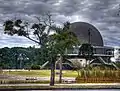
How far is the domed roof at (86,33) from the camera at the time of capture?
117 m

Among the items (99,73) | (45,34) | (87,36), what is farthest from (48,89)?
(87,36)

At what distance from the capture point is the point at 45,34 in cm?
3919

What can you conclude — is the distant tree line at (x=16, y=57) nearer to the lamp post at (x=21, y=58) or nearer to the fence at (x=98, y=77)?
the lamp post at (x=21, y=58)

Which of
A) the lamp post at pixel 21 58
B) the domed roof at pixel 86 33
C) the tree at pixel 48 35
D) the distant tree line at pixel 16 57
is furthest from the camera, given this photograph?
the domed roof at pixel 86 33

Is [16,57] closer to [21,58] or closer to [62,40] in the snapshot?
[21,58]

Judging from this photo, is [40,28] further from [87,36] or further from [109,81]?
[87,36]

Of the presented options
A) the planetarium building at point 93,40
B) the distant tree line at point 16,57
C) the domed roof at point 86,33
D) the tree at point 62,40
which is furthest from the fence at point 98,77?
the domed roof at point 86,33

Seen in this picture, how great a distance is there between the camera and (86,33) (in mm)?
119000

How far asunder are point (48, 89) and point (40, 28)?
1307 cm

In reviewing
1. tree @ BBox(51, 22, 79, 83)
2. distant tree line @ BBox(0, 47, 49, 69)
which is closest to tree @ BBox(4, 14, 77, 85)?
tree @ BBox(51, 22, 79, 83)

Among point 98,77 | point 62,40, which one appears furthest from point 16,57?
point 62,40

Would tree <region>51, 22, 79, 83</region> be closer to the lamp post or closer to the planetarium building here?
the planetarium building

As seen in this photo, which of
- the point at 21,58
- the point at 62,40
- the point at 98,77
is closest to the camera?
the point at 62,40

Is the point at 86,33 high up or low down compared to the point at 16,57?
up
